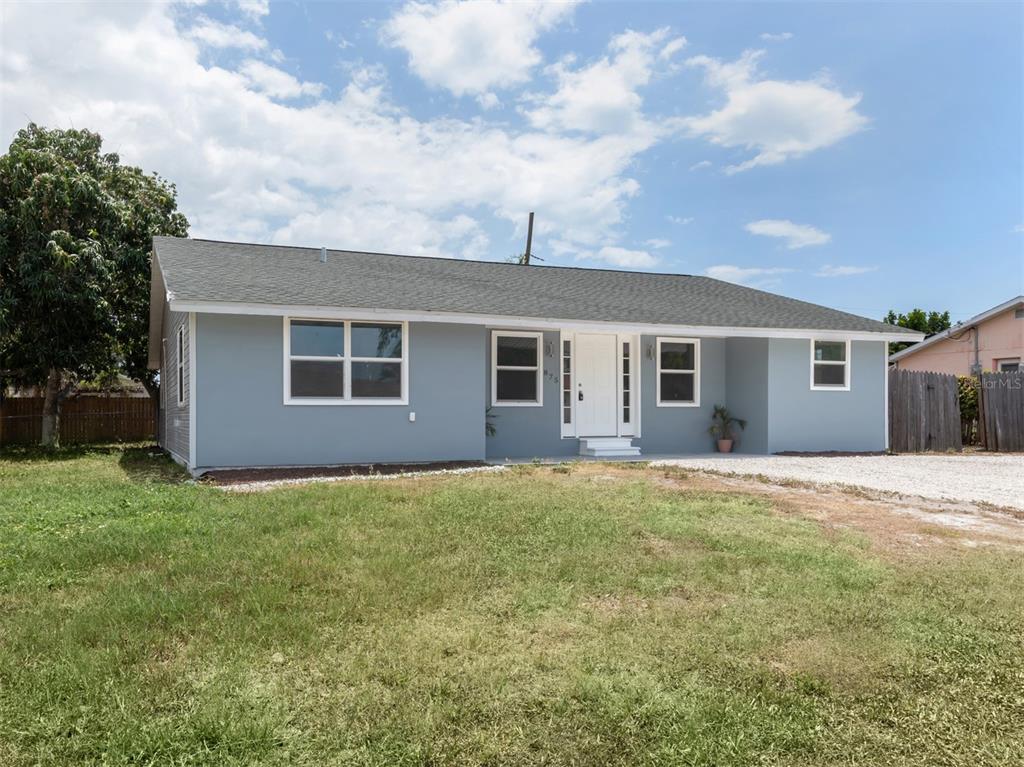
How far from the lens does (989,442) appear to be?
54.4 feet

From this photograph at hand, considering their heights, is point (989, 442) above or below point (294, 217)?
below

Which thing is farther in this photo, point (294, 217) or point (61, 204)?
point (294, 217)

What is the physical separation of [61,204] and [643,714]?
18.0 meters

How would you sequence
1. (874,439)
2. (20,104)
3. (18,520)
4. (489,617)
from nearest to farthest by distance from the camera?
(489,617)
(18,520)
(874,439)
(20,104)

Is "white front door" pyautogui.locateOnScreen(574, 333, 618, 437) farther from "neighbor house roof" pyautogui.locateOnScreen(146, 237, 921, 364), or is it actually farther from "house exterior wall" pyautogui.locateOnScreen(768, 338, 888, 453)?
"house exterior wall" pyautogui.locateOnScreen(768, 338, 888, 453)

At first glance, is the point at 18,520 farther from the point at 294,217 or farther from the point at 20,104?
the point at 294,217

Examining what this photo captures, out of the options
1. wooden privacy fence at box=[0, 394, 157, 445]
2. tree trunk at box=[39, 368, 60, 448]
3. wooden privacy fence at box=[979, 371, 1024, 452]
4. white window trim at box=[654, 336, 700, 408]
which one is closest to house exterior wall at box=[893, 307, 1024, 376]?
wooden privacy fence at box=[979, 371, 1024, 452]

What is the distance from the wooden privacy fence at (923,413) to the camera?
51.3 ft

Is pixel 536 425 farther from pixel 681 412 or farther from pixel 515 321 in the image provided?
pixel 681 412

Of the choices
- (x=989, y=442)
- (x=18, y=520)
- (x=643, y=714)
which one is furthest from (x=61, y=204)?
(x=989, y=442)

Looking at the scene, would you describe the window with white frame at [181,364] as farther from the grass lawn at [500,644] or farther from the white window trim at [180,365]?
the grass lawn at [500,644]

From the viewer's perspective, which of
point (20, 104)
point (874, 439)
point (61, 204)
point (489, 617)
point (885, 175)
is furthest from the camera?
point (885, 175)

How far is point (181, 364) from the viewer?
42.0 feet

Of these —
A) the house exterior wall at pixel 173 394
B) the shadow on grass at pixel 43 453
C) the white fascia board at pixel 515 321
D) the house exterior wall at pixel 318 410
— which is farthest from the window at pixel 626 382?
the shadow on grass at pixel 43 453
